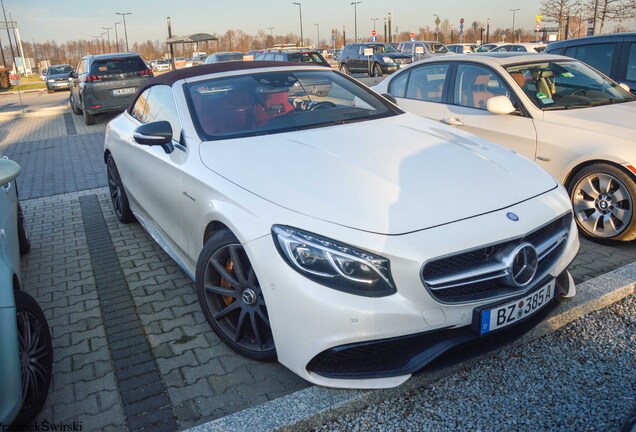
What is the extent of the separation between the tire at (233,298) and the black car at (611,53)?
602 cm

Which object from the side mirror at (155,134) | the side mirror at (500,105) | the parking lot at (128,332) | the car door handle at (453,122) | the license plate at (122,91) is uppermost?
the side mirror at (155,134)

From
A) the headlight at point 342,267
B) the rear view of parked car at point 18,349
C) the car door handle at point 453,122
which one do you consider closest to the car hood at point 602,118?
the car door handle at point 453,122

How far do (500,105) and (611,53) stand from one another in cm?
326

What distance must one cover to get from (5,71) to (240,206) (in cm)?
3750

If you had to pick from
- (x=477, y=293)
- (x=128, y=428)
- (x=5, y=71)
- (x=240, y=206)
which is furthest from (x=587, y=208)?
Result: (x=5, y=71)

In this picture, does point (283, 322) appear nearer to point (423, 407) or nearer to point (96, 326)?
point (423, 407)

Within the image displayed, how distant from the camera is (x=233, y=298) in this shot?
307cm

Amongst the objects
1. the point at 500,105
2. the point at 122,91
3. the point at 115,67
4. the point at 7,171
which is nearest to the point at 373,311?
the point at 7,171

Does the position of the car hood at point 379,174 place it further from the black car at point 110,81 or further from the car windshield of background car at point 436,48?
the car windshield of background car at point 436,48

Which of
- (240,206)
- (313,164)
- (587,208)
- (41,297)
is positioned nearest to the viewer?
(240,206)

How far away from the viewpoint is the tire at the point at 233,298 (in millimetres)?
2855

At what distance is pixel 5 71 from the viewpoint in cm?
3369

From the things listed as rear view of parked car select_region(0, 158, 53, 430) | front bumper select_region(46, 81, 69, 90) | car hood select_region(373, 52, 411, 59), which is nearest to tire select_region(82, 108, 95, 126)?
rear view of parked car select_region(0, 158, 53, 430)

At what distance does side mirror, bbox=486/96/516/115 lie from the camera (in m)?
5.04
